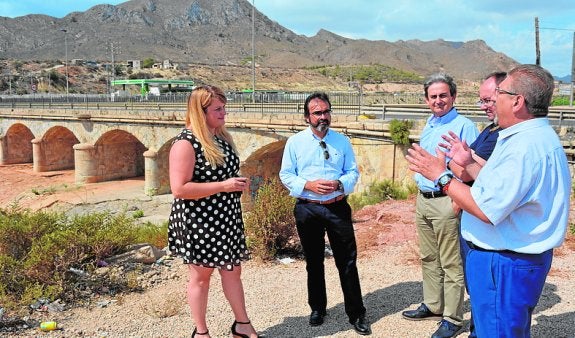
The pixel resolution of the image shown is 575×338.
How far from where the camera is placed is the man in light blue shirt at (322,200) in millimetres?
3771

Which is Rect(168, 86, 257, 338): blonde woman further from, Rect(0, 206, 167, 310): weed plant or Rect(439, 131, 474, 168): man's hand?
Rect(0, 206, 167, 310): weed plant

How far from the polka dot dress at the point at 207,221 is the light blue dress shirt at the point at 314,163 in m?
0.68

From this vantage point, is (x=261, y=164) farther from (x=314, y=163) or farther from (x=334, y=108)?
(x=314, y=163)

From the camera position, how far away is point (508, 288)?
88.4 inches

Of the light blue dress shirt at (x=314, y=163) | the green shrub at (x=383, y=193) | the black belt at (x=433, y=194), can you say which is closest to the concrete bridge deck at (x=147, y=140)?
the green shrub at (x=383, y=193)

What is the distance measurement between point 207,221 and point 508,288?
1.86m

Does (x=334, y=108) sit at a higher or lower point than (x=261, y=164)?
higher

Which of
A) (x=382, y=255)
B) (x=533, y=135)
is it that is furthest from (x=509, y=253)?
(x=382, y=255)

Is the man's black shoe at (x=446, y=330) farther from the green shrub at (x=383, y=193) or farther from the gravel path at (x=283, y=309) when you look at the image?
the green shrub at (x=383, y=193)

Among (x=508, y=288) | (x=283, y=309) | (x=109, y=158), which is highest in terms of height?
(x=508, y=288)

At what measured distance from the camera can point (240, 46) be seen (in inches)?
5310

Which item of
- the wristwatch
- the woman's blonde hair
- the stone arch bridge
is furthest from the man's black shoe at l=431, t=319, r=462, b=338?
the stone arch bridge

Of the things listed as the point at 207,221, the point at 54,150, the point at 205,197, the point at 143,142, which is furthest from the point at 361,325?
the point at 54,150

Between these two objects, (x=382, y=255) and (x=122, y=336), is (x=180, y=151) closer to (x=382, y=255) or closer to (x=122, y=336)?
(x=122, y=336)
